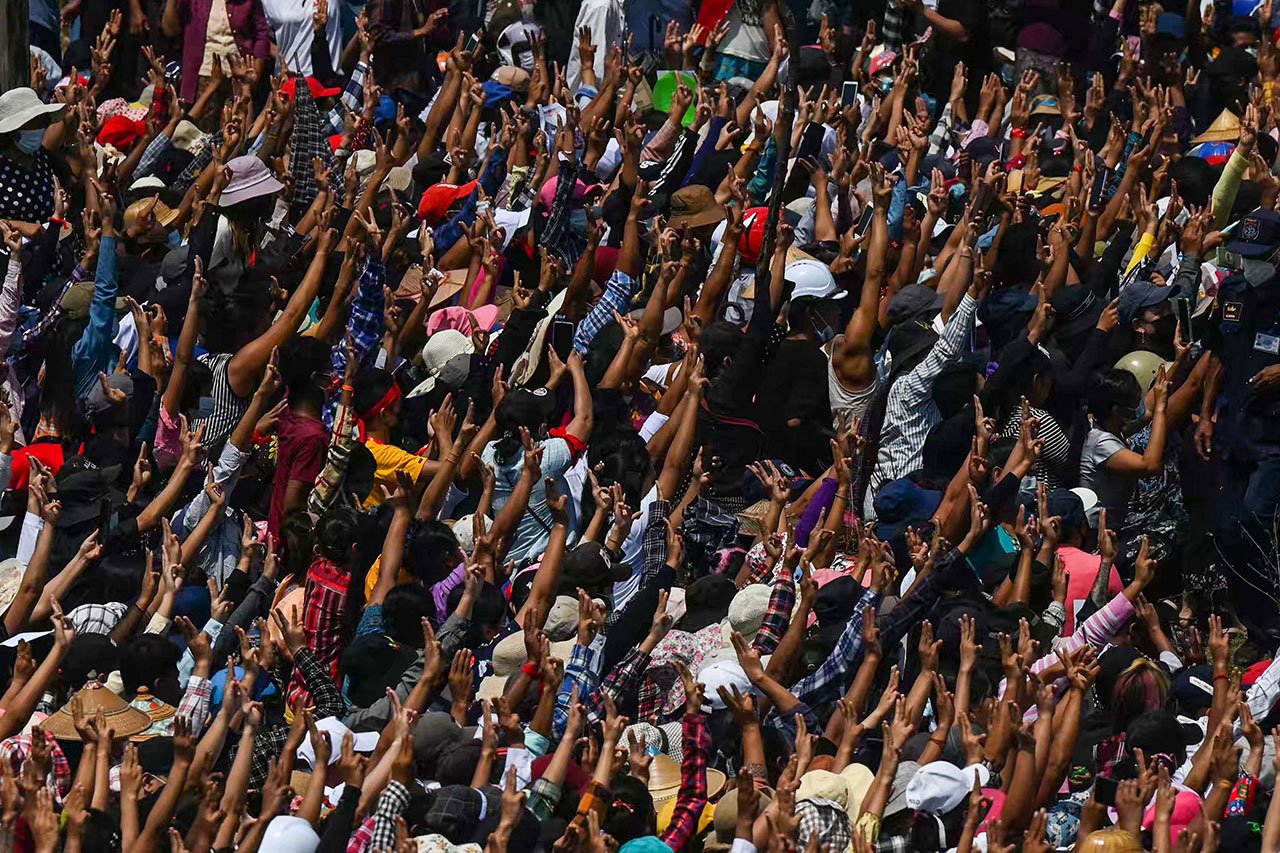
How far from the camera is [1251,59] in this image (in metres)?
16.1

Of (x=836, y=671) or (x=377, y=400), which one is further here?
(x=377, y=400)

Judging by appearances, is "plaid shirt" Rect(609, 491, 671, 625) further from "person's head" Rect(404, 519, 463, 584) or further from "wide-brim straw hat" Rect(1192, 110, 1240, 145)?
"wide-brim straw hat" Rect(1192, 110, 1240, 145)

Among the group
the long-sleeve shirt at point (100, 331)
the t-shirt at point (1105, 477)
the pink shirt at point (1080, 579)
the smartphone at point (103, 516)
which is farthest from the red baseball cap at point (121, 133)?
the pink shirt at point (1080, 579)

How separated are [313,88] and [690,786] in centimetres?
867

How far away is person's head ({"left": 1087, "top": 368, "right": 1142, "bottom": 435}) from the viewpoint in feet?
39.4

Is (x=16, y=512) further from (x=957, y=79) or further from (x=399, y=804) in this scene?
(x=957, y=79)

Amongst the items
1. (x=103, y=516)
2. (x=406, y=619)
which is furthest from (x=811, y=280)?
(x=103, y=516)

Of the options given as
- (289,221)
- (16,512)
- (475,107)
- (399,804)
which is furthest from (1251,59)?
(399,804)

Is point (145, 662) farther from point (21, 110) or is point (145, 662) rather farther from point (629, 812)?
point (21, 110)

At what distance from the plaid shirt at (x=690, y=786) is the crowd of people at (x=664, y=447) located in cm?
2

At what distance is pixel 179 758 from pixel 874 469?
13.8ft

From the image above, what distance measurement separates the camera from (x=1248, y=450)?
11836 millimetres

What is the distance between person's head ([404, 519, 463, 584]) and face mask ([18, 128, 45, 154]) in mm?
3922

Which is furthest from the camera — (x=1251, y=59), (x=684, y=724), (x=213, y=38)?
(x=213, y=38)
